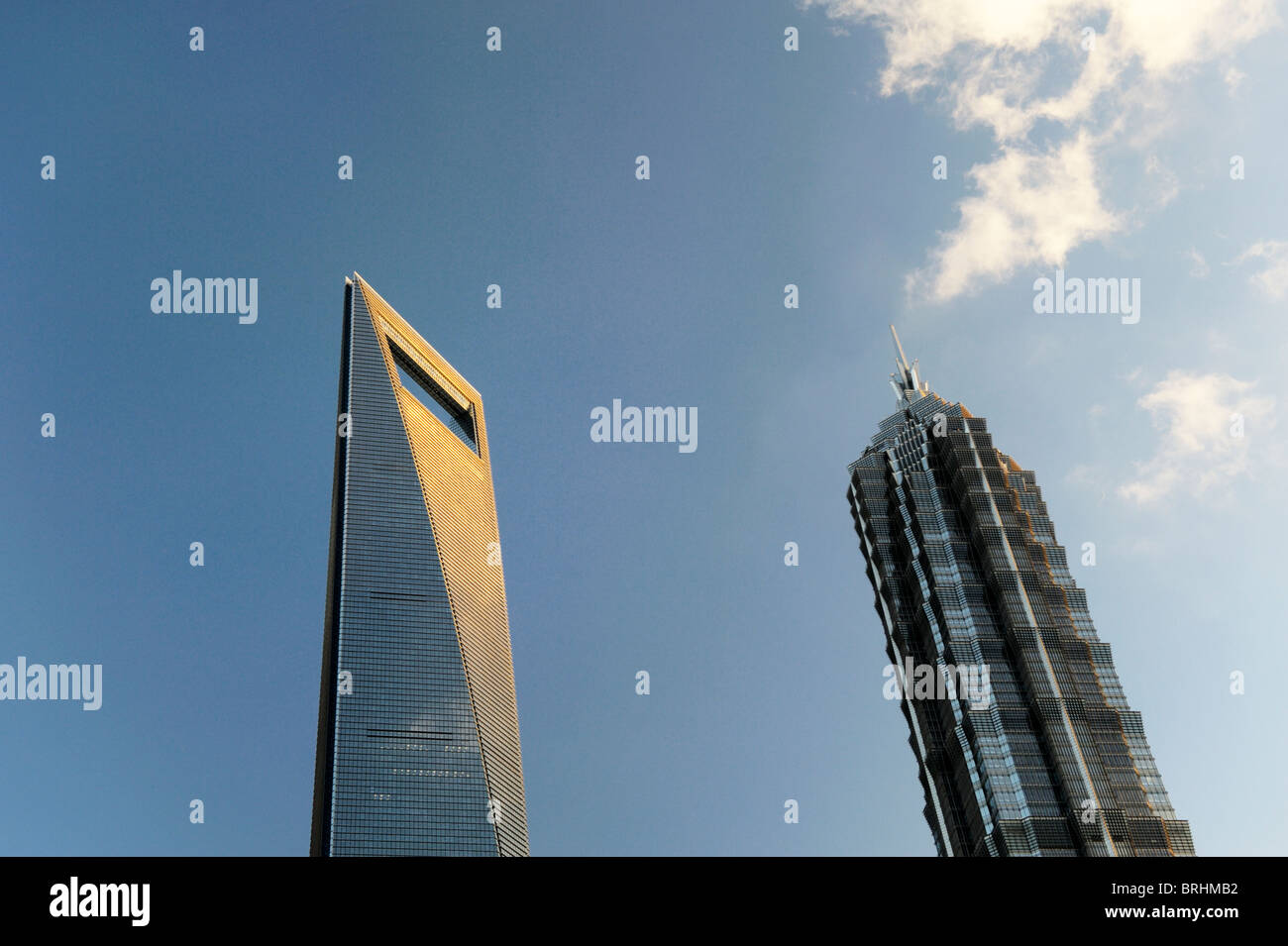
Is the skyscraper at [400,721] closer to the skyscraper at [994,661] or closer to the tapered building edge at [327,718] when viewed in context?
the tapered building edge at [327,718]

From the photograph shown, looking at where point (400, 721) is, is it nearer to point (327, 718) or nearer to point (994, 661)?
point (327, 718)

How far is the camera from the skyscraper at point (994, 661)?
136 metres

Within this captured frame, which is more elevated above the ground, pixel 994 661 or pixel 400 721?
pixel 400 721

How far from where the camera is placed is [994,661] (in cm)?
15125

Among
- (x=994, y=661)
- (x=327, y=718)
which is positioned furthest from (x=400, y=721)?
(x=994, y=661)

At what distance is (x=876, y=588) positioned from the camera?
576 feet

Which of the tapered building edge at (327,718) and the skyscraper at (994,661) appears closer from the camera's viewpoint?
the skyscraper at (994,661)

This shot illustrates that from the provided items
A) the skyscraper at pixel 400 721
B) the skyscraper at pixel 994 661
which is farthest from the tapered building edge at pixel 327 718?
the skyscraper at pixel 994 661
